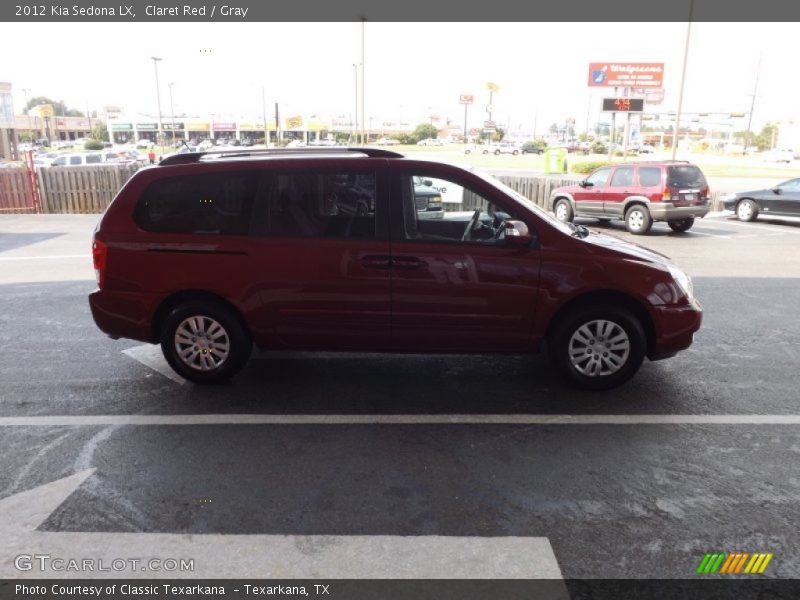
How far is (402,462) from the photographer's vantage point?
3.93 m

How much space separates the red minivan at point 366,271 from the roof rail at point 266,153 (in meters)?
0.05

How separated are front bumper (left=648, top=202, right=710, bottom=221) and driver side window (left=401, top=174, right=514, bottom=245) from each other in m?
11.2

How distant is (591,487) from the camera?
3.62 meters

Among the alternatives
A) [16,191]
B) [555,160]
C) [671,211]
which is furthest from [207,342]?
[555,160]

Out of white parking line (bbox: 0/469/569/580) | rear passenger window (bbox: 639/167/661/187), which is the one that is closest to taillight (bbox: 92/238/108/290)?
white parking line (bbox: 0/469/569/580)

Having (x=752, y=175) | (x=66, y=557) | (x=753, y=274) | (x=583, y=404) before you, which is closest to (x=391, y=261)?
(x=583, y=404)

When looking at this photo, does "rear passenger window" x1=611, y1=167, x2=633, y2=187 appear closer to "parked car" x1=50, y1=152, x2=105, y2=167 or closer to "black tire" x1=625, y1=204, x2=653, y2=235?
"black tire" x1=625, y1=204, x2=653, y2=235

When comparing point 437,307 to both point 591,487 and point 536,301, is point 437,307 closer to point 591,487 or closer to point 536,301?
point 536,301

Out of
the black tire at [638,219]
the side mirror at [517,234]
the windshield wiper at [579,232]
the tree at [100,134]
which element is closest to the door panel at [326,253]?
the side mirror at [517,234]

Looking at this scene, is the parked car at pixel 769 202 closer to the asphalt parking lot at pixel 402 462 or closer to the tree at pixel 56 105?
the asphalt parking lot at pixel 402 462

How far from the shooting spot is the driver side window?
16.0 feet

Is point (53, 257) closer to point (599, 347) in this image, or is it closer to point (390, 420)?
point (390, 420)

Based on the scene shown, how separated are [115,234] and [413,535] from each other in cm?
351

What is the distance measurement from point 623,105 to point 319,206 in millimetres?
26134
